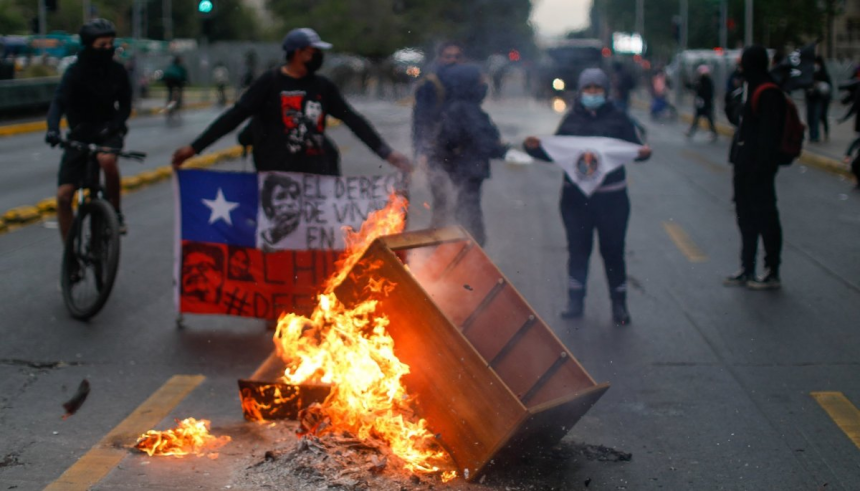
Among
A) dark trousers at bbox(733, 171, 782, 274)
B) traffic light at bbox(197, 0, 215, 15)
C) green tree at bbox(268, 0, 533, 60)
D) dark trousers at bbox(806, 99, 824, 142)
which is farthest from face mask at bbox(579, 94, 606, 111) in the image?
dark trousers at bbox(806, 99, 824, 142)

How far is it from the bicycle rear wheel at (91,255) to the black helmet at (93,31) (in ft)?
3.93

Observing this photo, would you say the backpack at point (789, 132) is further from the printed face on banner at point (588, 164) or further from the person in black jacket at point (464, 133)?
the person in black jacket at point (464, 133)

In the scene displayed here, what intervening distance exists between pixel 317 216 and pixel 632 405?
229 cm

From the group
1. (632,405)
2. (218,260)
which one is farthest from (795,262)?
(218,260)

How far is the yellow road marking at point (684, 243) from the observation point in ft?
33.2

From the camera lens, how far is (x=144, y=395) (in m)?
5.90

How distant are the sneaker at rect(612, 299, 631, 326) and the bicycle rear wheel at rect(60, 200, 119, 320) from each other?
338 cm

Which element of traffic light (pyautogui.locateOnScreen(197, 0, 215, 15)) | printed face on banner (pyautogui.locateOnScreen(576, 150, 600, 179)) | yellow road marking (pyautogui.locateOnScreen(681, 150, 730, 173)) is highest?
traffic light (pyautogui.locateOnScreen(197, 0, 215, 15))

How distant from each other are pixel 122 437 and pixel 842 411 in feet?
11.7

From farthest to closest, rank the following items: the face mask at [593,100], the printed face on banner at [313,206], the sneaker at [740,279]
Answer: the sneaker at [740,279]
the face mask at [593,100]
the printed face on banner at [313,206]

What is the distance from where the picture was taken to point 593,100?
297 inches

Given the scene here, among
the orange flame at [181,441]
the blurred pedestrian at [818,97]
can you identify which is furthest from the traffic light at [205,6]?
the orange flame at [181,441]

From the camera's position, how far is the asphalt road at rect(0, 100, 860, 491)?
4.78m

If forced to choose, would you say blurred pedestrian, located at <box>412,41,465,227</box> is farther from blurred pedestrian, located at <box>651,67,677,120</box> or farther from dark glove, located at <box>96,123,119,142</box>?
blurred pedestrian, located at <box>651,67,677,120</box>
